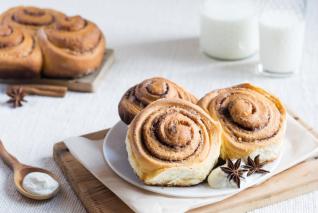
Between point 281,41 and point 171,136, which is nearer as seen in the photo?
point 171,136

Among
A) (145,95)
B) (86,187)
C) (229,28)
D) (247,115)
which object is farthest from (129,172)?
(229,28)

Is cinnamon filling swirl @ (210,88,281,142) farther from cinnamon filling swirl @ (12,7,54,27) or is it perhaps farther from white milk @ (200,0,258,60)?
cinnamon filling swirl @ (12,7,54,27)

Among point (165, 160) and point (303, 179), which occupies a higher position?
point (165, 160)

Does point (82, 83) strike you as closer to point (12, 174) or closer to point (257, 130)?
point (12, 174)

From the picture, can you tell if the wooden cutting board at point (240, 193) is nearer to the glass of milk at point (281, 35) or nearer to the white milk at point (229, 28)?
the glass of milk at point (281, 35)

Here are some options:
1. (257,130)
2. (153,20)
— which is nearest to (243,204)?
(257,130)

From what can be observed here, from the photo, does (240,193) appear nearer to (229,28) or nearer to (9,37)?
(229,28)

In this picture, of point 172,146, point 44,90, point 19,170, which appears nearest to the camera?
point 172,146
